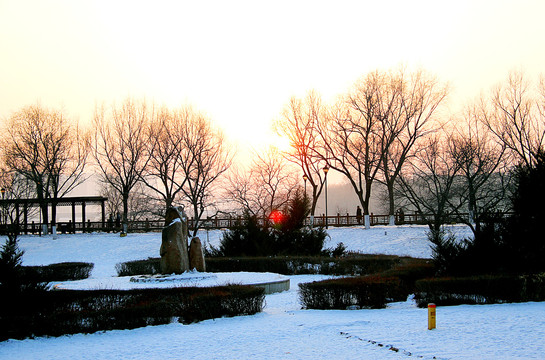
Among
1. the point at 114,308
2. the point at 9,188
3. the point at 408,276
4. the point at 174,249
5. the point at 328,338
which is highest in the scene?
the point at 9,188

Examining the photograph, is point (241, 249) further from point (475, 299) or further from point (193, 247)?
point (475, 299)

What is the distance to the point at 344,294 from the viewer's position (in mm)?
11922

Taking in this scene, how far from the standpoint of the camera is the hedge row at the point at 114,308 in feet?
31.5

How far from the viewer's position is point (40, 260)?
105ft

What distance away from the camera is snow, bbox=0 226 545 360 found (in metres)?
7.75

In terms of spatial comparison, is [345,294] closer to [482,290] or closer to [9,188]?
[482,290]

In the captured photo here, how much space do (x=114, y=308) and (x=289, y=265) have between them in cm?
1189

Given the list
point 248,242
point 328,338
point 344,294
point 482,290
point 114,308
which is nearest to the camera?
point 328,338

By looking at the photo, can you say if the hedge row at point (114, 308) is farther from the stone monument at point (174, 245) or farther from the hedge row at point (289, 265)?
the hedge row at point (289, 265)

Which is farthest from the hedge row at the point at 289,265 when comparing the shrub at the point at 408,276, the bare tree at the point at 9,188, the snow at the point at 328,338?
the bare tree at the point at 9,188

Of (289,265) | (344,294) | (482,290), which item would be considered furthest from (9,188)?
(482,290)

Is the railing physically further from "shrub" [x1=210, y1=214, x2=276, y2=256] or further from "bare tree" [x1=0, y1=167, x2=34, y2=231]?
"shrub" [x1=210, y1=214, x2=276, y2=256]

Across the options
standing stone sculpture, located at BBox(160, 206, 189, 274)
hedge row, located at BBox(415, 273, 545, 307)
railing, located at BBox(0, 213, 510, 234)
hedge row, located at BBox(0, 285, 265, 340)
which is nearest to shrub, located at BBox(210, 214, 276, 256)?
standing stone sculpture, located at BBox(160, 206, 189, 274)

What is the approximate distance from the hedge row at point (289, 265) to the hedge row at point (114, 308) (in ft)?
29.2
